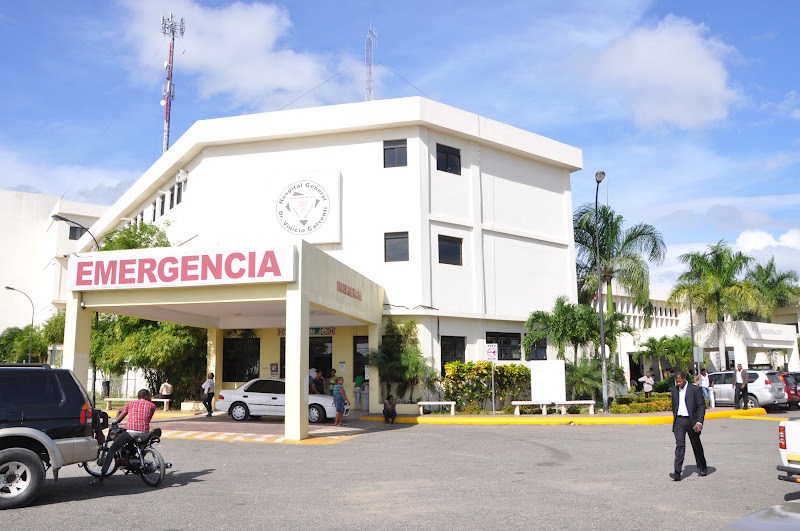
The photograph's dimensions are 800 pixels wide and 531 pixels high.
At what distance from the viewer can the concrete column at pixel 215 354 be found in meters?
28.4

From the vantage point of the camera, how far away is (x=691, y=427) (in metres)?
11.2

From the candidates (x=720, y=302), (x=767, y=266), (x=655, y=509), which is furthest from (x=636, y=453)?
(x=767, y=266)

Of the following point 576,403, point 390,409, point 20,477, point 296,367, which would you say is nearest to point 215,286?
point 296,367

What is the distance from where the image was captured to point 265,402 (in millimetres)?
22594

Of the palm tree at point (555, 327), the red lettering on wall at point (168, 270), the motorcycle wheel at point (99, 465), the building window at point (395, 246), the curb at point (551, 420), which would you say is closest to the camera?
the motorcycle wheel at point (99, 465)

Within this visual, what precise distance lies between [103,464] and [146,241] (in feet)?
76.1

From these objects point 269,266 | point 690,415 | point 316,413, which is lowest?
point 316,413

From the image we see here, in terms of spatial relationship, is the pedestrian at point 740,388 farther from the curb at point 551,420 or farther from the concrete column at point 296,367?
the concrete column at point 296,367

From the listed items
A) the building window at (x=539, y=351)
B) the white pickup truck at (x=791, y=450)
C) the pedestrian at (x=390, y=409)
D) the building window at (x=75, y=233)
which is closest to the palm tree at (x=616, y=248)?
the building window at (x=539, y=351)

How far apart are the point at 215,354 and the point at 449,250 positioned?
10.6 m

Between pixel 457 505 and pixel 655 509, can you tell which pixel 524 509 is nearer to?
pixel 457 505

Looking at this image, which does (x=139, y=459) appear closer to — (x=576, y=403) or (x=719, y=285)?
(x=576, y=403)

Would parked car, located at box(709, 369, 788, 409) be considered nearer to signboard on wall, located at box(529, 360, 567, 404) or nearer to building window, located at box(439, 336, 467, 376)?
signboard on wall, located at box(529, 360, 567, 404)

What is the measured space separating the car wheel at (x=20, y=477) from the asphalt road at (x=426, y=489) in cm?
19
